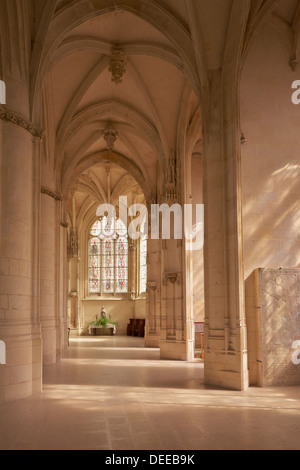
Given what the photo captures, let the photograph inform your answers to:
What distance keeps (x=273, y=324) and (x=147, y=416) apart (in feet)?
13.1

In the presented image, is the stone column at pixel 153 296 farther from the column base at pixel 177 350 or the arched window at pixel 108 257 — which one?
the arched window at pixel 108 257

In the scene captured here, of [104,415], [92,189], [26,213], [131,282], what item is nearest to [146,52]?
[26,213]

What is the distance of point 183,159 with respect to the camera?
1708 centimetres

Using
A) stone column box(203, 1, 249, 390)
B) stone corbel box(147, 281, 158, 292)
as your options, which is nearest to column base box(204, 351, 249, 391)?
stone column box(203, 1, 249, 390)

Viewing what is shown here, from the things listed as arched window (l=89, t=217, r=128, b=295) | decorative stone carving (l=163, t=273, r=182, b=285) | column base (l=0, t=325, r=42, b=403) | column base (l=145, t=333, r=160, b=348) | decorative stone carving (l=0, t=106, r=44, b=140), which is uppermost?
decorative stone carving (l=0, t=106, r=44, b=140)

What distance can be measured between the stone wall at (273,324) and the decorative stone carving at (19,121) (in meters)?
5.69

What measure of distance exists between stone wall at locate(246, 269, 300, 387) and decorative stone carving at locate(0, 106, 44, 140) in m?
5.69

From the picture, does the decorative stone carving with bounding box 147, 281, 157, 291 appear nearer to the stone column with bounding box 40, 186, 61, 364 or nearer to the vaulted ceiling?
the vaulted ceiling

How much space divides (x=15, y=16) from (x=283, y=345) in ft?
29.3

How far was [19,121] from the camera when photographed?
33.0 feet

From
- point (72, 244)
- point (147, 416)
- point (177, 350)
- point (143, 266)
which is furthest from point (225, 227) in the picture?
point (72, 244)

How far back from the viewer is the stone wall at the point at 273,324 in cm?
1019

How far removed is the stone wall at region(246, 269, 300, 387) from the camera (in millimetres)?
10188
